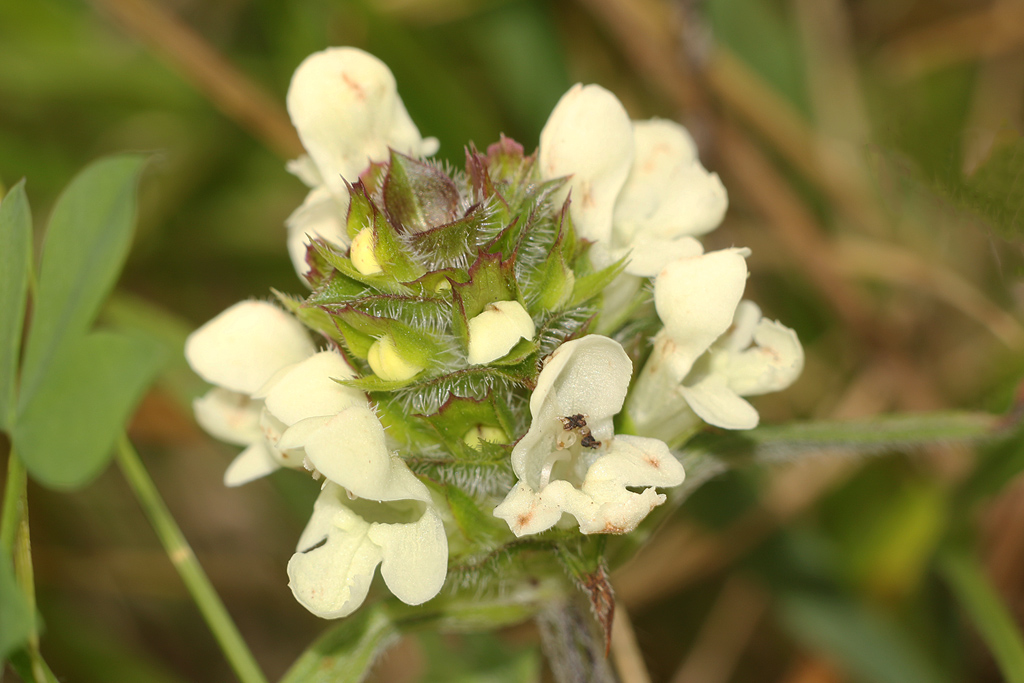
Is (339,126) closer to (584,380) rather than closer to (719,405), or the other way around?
(584,380)

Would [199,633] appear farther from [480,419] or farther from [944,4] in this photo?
[944,4]

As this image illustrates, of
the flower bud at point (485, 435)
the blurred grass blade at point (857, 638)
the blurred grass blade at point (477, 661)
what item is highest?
the flower bud at point (485, 435)

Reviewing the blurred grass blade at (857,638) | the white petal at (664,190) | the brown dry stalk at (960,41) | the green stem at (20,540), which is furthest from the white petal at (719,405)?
the brown dry stalk at (960,41)

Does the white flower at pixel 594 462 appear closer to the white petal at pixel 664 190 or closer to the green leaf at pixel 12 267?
the white petal at pixel 664 190

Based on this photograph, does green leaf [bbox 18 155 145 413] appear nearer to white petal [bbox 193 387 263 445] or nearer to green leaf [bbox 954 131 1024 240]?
A: white petal [bbox 193 387 263 445]

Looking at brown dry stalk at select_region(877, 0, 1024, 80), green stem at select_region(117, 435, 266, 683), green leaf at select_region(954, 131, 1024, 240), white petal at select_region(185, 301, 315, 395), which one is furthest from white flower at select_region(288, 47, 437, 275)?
brown dry stalk at select_region(877, 0, 1024, 80)

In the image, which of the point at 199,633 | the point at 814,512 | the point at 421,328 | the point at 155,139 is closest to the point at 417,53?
the point at 155,139
